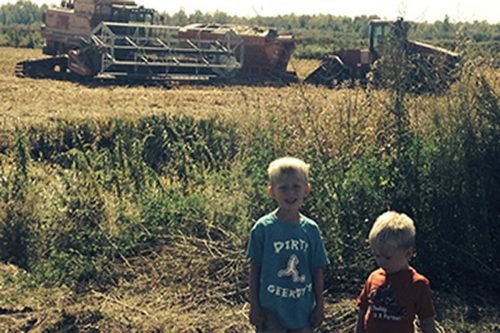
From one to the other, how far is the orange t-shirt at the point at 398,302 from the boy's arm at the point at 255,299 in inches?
23.4

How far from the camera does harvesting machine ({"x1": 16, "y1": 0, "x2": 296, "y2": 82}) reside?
23.9m

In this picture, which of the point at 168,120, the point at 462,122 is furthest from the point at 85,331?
the point at 168,120

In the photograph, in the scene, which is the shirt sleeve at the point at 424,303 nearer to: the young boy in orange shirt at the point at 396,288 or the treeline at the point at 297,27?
the young boy in orange shirt at the point at 396,288

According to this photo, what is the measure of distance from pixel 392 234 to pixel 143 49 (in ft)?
67.9

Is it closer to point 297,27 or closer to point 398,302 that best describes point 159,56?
point 398,302

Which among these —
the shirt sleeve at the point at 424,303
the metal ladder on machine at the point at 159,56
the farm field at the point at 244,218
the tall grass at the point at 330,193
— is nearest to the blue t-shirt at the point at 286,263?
the shirt sleeve at the point at 424,303

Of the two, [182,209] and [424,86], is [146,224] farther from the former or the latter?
[424,86]

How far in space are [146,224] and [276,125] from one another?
1.56 meters

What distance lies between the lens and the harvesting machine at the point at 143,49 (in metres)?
23.9

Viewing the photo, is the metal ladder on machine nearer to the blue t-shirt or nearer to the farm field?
the farm field

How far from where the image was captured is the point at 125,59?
81.7 feet

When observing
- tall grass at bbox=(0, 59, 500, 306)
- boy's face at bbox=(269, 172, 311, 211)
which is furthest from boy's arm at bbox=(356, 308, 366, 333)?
tall grass at bbox=(0, 59, 500, 306)

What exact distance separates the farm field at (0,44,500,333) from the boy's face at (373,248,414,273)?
1.95 meters

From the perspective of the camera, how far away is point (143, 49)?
23781 mm
